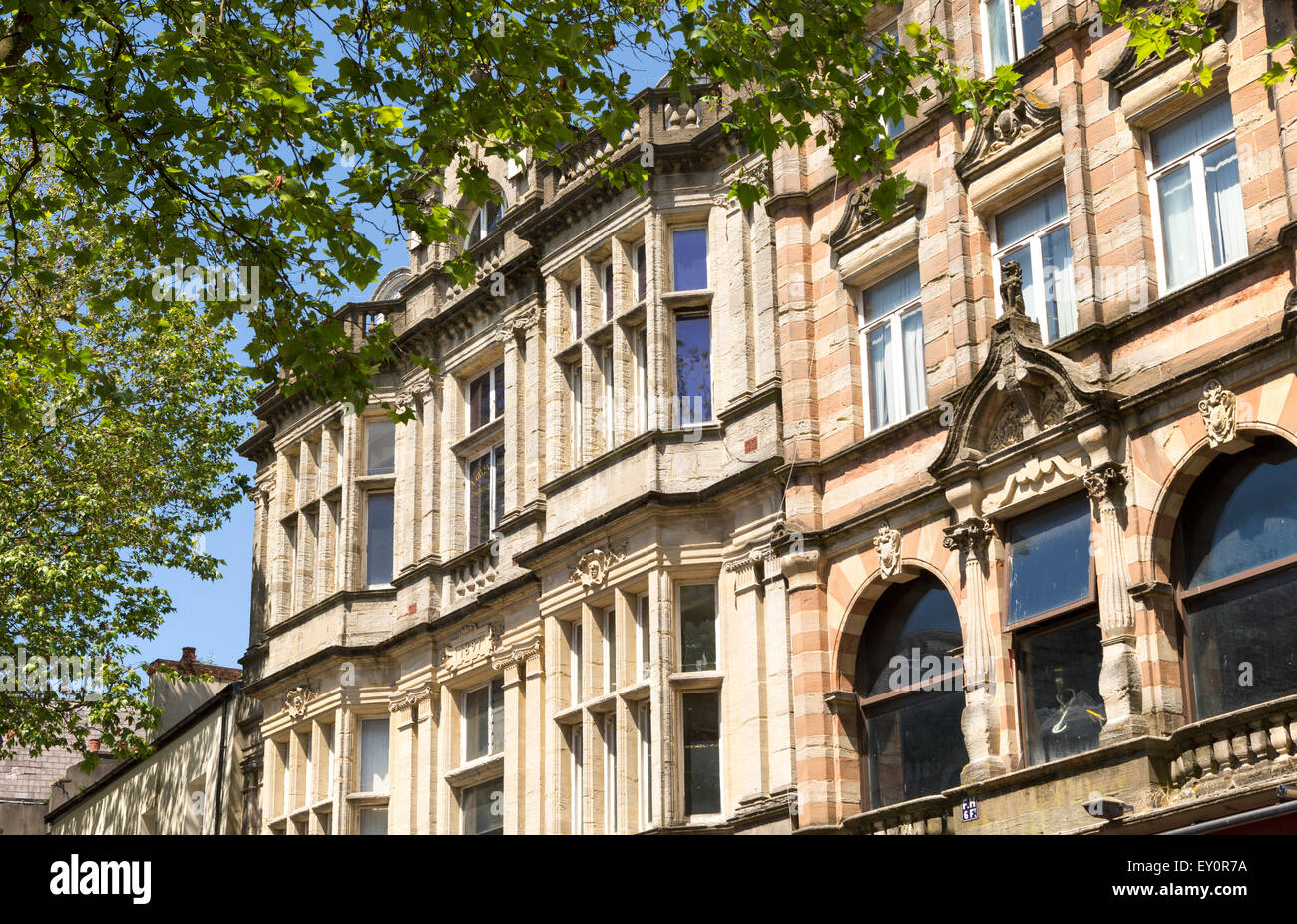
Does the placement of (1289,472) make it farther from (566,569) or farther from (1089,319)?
(566,569)

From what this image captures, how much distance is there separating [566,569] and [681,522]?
2339 millimetres

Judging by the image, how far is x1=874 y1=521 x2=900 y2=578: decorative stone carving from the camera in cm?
2106

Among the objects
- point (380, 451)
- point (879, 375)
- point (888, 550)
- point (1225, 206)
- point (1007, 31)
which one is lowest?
point (888, 550)

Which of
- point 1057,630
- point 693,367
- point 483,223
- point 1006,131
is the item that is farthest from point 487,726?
point 1006,131

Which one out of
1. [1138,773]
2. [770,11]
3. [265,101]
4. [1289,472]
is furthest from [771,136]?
[1138,773]

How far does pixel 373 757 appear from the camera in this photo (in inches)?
1209

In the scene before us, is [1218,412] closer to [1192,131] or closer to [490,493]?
[1192,131]

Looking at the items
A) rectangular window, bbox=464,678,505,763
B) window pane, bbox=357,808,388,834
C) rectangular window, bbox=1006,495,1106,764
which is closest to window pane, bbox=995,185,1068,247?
rectangular window, bbox=1006,495,1106,764

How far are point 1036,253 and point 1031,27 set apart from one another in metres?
2.76

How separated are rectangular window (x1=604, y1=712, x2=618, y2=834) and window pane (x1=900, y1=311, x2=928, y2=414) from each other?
5927 mm

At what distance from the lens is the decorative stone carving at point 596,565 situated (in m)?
24.6

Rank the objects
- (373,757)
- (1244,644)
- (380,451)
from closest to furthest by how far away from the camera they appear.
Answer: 1. (1244,644)
2. (373,757)
3. (380,451)

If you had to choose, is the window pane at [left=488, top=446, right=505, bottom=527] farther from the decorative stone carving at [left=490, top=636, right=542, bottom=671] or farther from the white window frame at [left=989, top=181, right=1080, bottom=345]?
the white window frame at [left=989, top=181, right=1080, bottom=345]

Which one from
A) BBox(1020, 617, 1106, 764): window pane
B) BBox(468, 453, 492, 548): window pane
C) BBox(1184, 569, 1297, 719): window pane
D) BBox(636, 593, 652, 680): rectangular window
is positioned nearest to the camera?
BBox(1184, 569, 1297, 719): window pane
